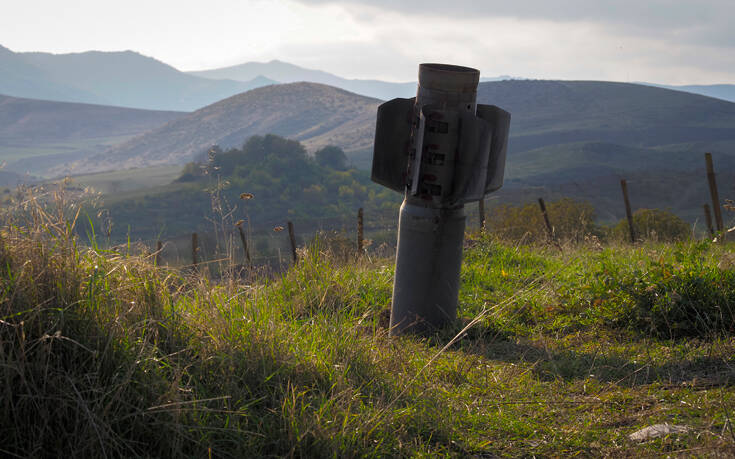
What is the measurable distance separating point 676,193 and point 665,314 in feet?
247

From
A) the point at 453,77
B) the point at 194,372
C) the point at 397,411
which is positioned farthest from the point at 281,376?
the point at 453,77

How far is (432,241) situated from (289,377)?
207 cm

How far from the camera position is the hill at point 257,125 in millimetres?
136000

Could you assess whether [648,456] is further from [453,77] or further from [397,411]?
[453,77]

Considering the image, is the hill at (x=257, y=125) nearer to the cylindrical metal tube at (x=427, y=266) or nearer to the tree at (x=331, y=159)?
the tree at (x=331, y=159)

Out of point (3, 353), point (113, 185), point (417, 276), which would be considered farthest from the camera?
point (113, 185)

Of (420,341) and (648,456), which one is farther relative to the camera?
(420,341)

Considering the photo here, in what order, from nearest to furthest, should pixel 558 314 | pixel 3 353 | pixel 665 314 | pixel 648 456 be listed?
pixel 3 353, pixel 648 456, pixel 665 314, pixel 558 314

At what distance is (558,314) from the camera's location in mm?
5004

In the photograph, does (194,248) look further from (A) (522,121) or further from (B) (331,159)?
(A) (522,121)

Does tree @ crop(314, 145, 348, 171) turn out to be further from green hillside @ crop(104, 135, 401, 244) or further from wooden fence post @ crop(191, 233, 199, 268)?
wooden fence post @ crop(191, 233, 199, 268)

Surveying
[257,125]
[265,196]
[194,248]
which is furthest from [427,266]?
[257,125]

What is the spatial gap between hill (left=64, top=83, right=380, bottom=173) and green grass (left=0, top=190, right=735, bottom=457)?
11921 centimetres

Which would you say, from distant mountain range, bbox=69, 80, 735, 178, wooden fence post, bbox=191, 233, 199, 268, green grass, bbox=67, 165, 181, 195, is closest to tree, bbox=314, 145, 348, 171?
distant mountain range, bbox=69, 80, 735, 178
